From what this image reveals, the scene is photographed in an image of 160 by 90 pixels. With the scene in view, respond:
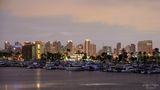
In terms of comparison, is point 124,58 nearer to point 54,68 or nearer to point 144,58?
point 144,58

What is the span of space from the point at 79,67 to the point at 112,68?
13.7 m

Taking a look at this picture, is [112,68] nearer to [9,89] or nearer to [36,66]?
[36,66]

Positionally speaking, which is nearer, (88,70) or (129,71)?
(129,71)

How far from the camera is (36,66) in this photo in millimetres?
194000

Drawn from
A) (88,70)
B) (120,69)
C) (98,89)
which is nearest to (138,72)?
(120,69)

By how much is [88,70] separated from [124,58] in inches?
1508

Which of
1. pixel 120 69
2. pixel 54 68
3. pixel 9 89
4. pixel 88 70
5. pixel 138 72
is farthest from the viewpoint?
pixel 54 68

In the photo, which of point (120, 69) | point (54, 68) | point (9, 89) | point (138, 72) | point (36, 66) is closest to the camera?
point (9, 89)

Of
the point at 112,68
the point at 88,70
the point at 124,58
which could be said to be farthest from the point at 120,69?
the point at 124,58

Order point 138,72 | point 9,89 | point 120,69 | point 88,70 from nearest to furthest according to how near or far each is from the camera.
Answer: point 9,89 → point 138,72 → point 120,69 → point 88,70

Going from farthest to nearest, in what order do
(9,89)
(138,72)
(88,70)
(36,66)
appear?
1. (36,66)
2. (88,70)
3. (138,72)
4. (9,89)

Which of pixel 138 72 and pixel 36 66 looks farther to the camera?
pixel 36 66

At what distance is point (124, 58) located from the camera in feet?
648

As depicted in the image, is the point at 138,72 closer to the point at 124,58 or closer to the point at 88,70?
the point at 88,70
